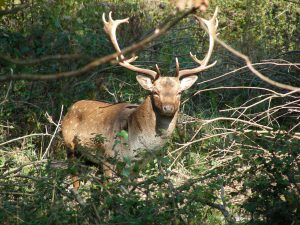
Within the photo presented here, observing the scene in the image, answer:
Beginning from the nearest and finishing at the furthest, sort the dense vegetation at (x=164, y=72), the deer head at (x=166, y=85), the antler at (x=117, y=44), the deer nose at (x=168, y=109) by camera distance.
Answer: the dense vegetation at (x=164, y=72) → the deer nose at (x=168, y=109) → the deer head at (x=166, y=85) → the antler at (x=117, y=44)

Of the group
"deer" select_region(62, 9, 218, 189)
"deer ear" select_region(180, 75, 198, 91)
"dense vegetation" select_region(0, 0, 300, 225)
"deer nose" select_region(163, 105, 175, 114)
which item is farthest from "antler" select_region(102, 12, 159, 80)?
"dense vegetation" select_region(0, 0, 300, 225)

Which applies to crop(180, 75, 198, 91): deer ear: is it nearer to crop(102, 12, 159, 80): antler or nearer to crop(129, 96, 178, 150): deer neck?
crop(102, 12, 159, 80): antler

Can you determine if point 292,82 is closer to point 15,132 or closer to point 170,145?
point 170,145

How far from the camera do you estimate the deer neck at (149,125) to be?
8891mm

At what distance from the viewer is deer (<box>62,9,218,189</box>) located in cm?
882

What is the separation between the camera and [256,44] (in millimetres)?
12289

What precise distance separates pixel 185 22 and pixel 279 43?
1878 mm

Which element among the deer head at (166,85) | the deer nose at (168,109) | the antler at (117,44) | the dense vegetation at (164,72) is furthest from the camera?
the antler at (117,44)

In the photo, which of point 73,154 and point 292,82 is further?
point 292,82

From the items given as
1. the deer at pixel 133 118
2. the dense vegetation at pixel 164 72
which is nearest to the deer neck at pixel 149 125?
the deer at pixel 133 118

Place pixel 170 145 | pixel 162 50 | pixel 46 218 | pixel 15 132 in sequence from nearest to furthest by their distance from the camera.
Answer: pixel 46 218, pixel 170 145, pixel 15 132, pixel 162 50

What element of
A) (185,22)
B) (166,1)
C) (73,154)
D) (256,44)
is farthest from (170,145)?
(166,1)

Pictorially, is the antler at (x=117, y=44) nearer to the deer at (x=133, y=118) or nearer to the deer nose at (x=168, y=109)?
the deer at (x=133, y=118)

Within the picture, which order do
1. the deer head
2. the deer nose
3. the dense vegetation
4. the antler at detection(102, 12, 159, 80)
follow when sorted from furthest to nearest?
the antler at detection(102, 12, 159, 80)
the deer head
the deer nose
the dense vegetation
